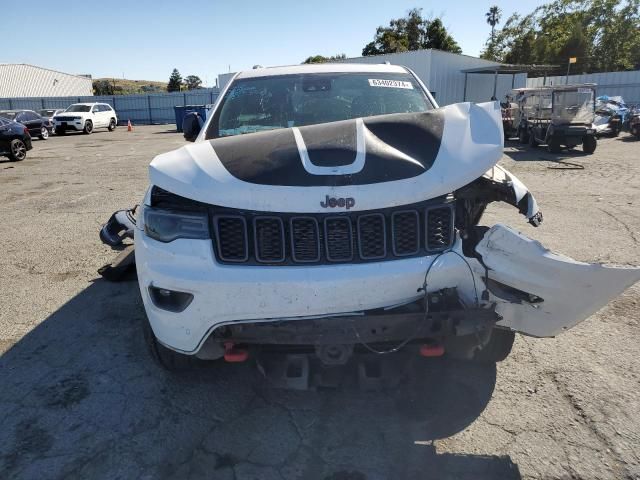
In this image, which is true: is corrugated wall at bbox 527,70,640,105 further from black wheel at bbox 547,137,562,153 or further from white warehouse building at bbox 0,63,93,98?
white warehouse building at bbox 0,63,93,98

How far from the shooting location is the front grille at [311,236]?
2238 millimetres

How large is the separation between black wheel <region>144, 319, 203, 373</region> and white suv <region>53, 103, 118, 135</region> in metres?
29.1

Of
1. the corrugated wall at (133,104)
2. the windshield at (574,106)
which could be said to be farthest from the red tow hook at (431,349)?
the corrugated wall at (133,104)

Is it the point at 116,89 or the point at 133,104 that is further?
the point at 116,89

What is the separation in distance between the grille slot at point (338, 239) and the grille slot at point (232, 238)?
0.39 metres

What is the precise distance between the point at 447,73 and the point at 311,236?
29.9 m

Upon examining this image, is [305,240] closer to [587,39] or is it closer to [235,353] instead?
[235,353]

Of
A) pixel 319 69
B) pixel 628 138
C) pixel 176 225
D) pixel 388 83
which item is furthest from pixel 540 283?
pixel 628 138

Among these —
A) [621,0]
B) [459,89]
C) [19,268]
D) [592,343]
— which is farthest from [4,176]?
[621,0]

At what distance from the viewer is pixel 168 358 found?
2.79m

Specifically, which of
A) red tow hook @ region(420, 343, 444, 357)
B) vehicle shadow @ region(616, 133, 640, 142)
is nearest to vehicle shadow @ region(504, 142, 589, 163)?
vehicle shadow @ region(616, 133, 640, 142)

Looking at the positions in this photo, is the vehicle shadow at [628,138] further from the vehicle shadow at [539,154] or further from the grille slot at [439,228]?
the grille slot at [439,228]

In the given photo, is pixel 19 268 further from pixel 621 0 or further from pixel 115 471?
pixel 621 0

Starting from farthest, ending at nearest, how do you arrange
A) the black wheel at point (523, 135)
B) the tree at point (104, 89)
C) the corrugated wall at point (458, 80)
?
the tree at point (104, 89), the corrugated wall at point (458, 80), the black wheel at point (523, 135)
